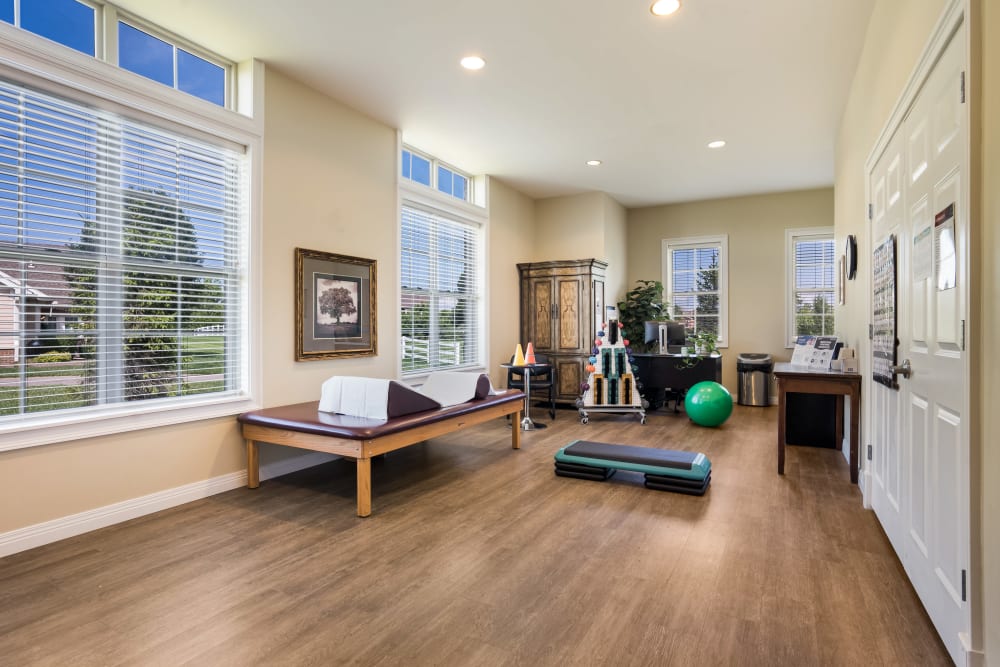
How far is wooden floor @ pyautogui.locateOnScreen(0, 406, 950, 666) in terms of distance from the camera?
74.5 inches

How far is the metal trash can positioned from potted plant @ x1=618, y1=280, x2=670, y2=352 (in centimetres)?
133

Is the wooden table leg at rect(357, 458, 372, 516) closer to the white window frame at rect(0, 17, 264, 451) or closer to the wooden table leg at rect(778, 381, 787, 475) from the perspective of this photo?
the white window frame at rect(0, 17, 264, 451)

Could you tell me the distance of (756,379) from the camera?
7.43 m

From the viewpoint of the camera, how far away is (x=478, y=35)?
3523 millimetres

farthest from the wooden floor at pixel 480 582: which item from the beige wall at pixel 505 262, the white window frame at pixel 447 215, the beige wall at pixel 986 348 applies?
the beige wall at pixel 505 262

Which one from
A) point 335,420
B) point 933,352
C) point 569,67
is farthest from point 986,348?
point 569,67

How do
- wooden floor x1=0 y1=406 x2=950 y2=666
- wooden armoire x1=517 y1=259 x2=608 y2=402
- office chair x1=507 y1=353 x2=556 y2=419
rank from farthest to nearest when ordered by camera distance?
wooden armoire x1=517 y1=259 x2=608 y2=402, office chair x1=507 y1=353 x2=556 y2=419, wooden floor x1=0 y1=406 x2=950 y2=666

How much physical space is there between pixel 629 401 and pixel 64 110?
5499 mm

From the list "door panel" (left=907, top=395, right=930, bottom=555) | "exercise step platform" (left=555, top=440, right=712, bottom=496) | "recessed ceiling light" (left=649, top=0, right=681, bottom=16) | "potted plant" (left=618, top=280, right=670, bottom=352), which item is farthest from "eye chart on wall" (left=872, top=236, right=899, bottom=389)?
"potted plant" (left=618, top=280, right=670, bottom=352)

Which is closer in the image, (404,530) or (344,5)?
(404,530)

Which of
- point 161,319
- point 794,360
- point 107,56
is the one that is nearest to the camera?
point 107,56

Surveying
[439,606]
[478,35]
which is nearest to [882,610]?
[439,606]

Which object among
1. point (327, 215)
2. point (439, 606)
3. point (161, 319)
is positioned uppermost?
point (327, 215)

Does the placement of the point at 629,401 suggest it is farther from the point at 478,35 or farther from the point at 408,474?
the point at 478,35
